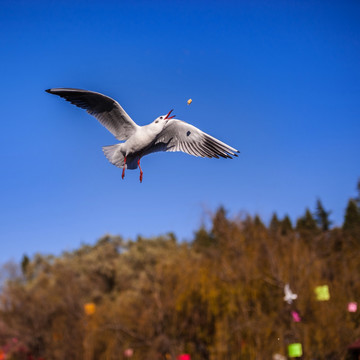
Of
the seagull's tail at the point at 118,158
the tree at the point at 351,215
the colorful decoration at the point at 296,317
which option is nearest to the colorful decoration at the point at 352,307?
the colorful decoration at the point at 296,317

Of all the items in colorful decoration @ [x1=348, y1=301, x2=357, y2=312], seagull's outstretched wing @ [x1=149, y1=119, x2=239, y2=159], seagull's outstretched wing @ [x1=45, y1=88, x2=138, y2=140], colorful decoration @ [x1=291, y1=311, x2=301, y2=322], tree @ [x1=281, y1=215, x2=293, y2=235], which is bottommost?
colorful decoration @ [x1=291, y1=311, x2=301, y2=322]

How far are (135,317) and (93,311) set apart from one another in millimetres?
1918

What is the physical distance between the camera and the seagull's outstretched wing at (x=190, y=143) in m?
1.70

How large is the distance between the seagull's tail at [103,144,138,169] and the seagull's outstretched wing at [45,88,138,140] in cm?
11

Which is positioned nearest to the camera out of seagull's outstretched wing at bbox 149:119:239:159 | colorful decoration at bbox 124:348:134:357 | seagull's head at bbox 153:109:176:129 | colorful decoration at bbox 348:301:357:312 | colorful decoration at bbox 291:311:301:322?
Answer: seagull's head at bbox 153:109:176:129

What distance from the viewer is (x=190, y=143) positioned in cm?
181

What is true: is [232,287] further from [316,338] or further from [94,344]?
[94,344]

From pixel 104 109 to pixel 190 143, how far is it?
0.47 metres

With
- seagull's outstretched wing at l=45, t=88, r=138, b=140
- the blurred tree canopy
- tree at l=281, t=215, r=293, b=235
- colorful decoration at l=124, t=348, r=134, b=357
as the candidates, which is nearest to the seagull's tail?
seagull's outstretched wing at l=45, t=88, r=138, b=140

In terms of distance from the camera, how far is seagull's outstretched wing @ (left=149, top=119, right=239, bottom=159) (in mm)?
1702

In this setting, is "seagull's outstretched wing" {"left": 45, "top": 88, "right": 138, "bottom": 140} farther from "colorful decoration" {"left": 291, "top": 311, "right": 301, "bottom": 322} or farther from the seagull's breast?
"colorful decoration" {"left": 291, "top": 311, "right": 301, "bottom": 322}

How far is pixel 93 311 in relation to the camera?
14.2m

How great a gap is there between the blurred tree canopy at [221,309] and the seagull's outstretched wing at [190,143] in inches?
362

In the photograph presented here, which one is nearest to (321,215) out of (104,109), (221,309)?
(221,309)
